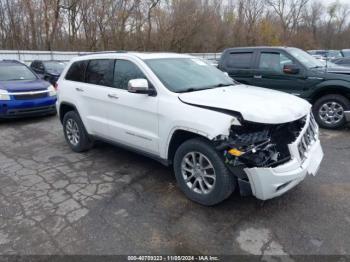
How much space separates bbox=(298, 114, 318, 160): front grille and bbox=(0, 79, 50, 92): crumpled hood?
6.96 metres

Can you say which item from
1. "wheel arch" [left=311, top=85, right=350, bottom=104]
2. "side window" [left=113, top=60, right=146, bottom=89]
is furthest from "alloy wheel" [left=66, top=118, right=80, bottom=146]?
"wheel arch" [left=311, top=85, right=350, bottom=104]

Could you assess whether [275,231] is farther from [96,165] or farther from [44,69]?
[44,69]

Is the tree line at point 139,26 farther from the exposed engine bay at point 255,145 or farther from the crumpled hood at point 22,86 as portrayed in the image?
the exposed engine bay at point 255,145

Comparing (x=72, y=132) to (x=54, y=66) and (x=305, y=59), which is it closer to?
(x=305, y=59)

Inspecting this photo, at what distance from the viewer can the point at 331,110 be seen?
6793mm

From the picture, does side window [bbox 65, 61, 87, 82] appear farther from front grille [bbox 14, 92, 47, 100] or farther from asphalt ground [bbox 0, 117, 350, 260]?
front grille [bbox 14, 92, 47, 100]

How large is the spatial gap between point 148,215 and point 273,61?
5523mm

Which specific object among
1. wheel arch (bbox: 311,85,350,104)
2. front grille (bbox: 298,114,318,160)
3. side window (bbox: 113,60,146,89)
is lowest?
front grille (bbox: 298,114,318,160)

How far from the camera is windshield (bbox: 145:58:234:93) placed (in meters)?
3.98

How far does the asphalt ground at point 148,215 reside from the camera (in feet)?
9.61

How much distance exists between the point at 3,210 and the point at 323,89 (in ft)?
21.0

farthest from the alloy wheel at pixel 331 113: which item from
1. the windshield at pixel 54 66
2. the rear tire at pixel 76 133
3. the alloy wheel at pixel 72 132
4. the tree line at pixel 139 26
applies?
the tree line at pixel 139 26

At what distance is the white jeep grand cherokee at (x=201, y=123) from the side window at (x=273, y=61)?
317 cm

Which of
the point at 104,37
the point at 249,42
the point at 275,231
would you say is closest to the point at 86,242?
the point at 275,231
